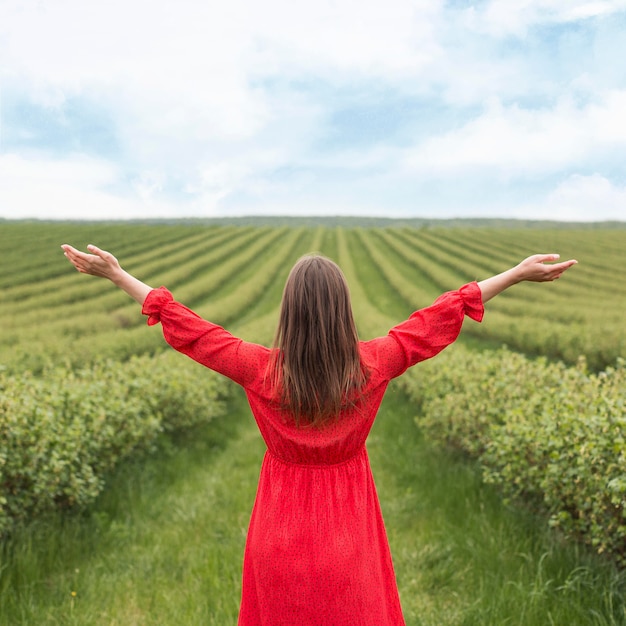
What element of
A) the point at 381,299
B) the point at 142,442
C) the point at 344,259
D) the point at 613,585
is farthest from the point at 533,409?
the point at 344,259

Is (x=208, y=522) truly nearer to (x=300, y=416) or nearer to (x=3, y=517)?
(x=3, y=517)

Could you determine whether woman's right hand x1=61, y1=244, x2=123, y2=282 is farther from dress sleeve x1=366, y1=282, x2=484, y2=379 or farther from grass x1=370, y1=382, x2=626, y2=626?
grass x1=370, y1=382, x2=626, y2=626

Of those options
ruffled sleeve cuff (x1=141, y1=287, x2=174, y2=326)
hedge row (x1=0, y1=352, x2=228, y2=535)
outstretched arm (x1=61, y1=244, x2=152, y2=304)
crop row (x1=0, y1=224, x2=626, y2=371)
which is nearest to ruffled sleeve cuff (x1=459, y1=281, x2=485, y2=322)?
ruffled sleeve cuff (x1=141, y1=287, x2=174, y2=326)

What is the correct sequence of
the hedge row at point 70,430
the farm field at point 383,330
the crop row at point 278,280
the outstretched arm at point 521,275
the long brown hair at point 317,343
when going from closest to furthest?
the long brown hair at point 317,343 < the outstretched arm at point 521,275 < the farm field at point 383,330 < the hedge row at point 70,430 < the crop row at point 278,280

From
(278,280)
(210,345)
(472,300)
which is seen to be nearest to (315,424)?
(210,345)

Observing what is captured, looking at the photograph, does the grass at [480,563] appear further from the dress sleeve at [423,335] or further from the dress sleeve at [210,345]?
the dress sleeve at [210,345]

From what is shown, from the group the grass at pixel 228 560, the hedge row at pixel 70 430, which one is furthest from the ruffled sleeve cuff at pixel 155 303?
the hedge row at pixel 70 430

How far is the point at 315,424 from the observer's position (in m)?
1.98

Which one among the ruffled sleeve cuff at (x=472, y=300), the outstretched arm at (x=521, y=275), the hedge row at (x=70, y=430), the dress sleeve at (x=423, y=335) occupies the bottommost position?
the hedge row at (x=70, y=430)

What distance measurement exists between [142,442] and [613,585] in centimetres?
456

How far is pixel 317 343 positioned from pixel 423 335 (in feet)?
1.27

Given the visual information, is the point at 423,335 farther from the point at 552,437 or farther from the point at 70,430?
the point at 70,430

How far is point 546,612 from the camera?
330 centimetres

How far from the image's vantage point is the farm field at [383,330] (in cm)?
354
